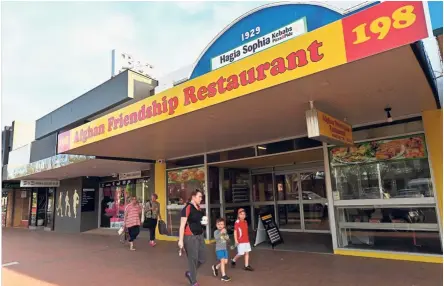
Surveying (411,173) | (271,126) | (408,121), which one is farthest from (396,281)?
(271,126)

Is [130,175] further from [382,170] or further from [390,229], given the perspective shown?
[390,229]

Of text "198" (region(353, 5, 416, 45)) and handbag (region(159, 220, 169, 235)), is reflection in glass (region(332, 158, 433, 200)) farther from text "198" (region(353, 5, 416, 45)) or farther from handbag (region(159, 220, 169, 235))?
handbag (region(159, 220, 169, 235))

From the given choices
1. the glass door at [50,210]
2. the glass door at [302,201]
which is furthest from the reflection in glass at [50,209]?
the glass door at [302,201]

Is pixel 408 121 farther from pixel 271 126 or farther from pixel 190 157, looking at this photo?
pixel 190 157

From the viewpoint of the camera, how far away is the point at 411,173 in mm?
6219

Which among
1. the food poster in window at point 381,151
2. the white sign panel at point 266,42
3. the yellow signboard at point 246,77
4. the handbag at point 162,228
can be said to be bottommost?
the handbag at point 162,228

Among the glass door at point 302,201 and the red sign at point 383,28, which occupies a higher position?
the red sign at point 383,28

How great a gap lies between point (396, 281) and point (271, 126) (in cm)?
362

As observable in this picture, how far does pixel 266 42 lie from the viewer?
23.8 feet

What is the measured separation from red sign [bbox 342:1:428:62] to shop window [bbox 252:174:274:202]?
8.05 meters

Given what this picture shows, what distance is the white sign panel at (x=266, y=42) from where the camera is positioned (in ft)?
22.2

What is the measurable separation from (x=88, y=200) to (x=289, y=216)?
10276mm

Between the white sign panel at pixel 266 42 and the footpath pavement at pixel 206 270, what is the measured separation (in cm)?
466

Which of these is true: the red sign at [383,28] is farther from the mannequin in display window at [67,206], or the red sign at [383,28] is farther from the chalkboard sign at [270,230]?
the mannequin in display window at [67,206]
